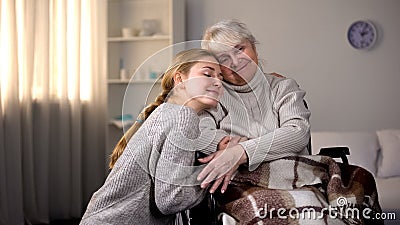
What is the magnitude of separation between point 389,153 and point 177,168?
2487 millimetres

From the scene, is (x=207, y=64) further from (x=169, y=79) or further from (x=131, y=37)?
(x=131, y=37)

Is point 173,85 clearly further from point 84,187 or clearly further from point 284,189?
point 84,187

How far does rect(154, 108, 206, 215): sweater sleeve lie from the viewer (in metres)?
1.49

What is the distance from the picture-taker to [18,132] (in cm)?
386

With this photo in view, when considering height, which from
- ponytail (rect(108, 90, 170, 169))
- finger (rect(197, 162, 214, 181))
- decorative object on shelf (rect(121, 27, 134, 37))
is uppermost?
decorative object on shelf (rect(121, 27, 134, 37))

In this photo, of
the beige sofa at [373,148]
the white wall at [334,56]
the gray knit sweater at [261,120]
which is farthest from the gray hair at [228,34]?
the white wall at [334,56]

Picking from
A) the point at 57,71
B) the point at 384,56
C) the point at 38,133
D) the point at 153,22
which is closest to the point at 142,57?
the point at 153,22

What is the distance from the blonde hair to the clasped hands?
196 mm

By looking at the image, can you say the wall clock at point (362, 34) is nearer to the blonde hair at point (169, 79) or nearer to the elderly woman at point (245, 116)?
the elderly woman at point (245, 116)

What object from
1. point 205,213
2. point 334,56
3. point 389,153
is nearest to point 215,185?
point 205,213

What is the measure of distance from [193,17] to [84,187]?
5.23ft

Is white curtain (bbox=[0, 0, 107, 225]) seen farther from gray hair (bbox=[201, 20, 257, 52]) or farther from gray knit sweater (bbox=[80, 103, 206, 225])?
gray knit sweater (bbox=[80, 103, 206, 225])

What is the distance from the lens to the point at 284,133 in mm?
1759

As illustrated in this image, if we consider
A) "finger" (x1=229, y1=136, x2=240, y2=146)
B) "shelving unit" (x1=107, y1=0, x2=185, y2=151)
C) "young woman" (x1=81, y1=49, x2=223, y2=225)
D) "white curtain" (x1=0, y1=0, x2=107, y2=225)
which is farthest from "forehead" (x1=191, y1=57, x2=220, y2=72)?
"shelving unit" (x1=107, y1=0, x2=185, y2=151)
